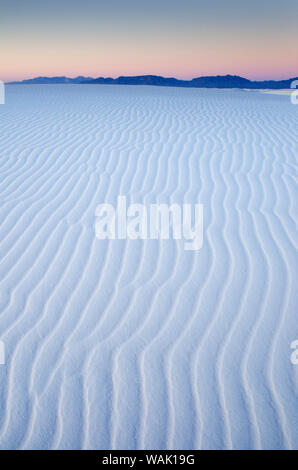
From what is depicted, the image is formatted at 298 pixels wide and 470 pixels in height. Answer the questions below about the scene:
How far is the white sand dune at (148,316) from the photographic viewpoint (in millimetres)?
2080

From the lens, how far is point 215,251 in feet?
11.4

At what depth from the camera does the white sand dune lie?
2080mm

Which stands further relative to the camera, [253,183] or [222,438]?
[253,183]

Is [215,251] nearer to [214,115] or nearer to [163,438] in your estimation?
[163,438]

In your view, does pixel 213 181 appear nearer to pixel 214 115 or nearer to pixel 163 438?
pixel 163 438

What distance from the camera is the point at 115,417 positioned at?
211cm

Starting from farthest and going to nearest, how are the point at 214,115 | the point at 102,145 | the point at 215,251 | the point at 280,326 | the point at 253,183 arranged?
the point at 214,115
the point at 102,145
the point at 253,183
the point at 215,251
the point at 280,326

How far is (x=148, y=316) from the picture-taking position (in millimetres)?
2758

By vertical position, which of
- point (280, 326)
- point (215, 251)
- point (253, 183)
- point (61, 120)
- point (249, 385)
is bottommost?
point (249, 385)

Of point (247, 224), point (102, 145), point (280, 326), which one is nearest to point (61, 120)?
point (102, 145)

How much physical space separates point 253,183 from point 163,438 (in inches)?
145

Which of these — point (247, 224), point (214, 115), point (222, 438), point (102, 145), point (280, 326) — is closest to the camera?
point (222, 438)

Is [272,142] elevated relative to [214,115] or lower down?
lower down

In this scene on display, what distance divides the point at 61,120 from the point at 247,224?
7182 mm
